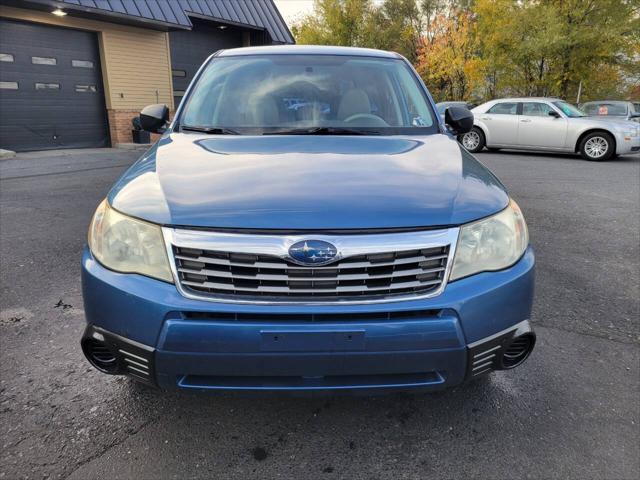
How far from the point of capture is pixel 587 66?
70.1 feet

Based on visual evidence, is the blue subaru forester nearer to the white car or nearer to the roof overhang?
the white car

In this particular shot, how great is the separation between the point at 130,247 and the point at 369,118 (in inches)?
66.2

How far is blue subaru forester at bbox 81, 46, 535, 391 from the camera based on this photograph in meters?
1.61

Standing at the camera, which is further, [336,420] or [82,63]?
[82,63]

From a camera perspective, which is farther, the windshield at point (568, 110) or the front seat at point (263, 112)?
the windshield at point (568, 110)

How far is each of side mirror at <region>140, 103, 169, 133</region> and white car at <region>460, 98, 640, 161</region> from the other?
11290 millimetres

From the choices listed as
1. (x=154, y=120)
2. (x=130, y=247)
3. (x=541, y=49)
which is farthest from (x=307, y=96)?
(x=541, y=49)

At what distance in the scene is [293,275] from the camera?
163 centimetres

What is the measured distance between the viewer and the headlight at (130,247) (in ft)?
5.56

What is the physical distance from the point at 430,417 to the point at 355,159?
3.91 ft

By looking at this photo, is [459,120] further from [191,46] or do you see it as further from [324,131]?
[191,46]

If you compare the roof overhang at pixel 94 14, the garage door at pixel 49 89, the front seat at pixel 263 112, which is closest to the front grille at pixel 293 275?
the front seat at pixel 263 112

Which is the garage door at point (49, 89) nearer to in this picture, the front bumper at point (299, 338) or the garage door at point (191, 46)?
the garage door at point (191, 46)

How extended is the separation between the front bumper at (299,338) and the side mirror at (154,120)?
1.74 meters
